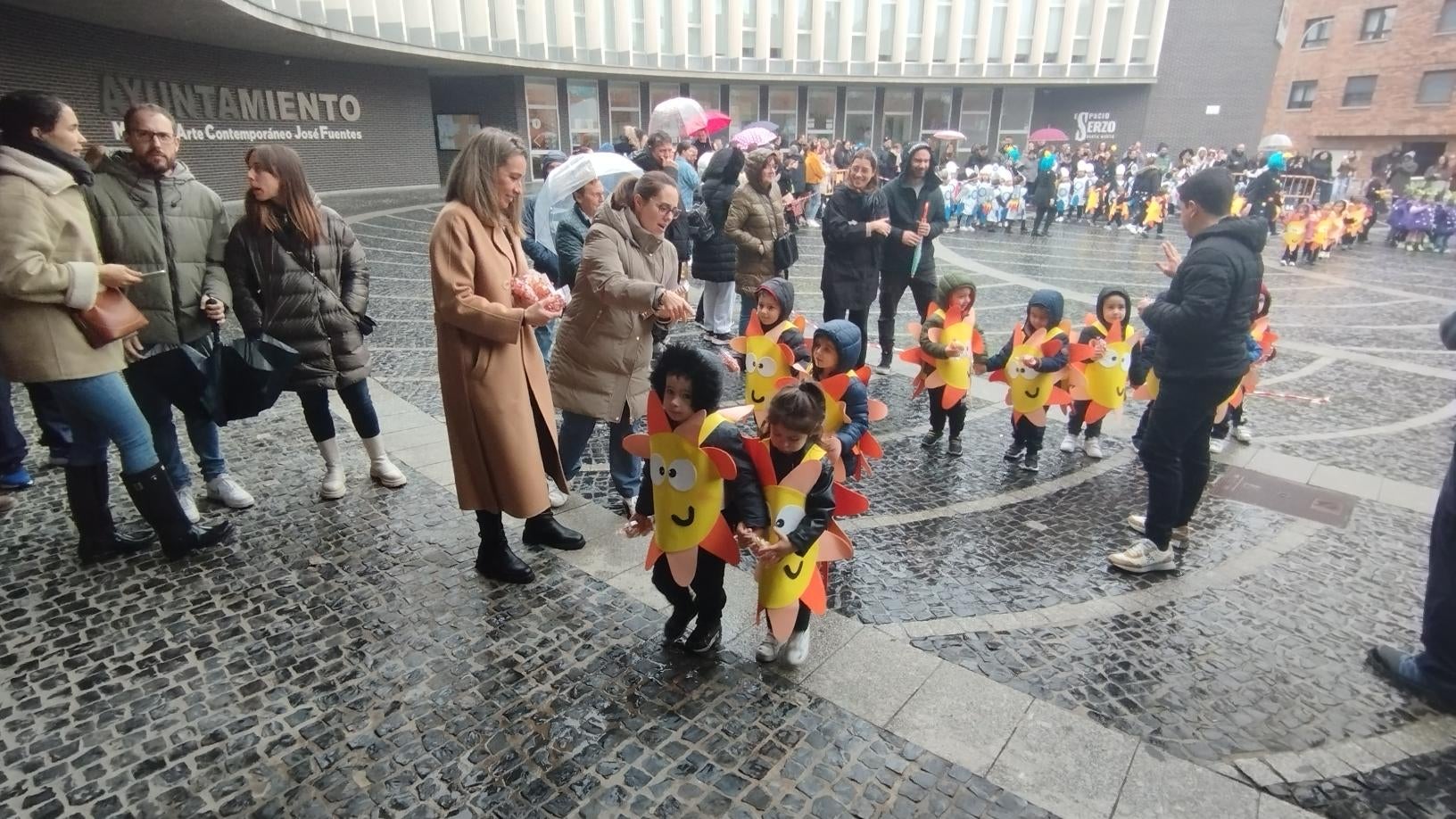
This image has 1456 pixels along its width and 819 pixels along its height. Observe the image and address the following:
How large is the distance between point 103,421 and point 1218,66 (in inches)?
1615

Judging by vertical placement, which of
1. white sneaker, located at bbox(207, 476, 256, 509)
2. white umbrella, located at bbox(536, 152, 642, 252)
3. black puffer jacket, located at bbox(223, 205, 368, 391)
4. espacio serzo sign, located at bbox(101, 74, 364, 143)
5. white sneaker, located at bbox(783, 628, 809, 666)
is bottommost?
white sneaker, located at bbox(783, 628, 809, 666)

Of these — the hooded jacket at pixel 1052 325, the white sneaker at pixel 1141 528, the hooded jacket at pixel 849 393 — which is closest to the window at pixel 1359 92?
the hooded jacket at pixel 1052 325

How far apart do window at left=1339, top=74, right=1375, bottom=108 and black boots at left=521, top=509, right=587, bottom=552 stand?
125 ft

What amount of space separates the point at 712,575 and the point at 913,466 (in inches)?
103

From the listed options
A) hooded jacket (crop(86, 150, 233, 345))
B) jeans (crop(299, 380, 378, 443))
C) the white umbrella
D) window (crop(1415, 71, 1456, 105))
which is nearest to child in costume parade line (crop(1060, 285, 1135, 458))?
the white umbrella

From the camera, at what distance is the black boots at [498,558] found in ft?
11.9

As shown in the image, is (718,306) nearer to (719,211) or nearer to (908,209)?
(719,211)

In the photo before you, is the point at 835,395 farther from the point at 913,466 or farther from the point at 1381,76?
the point at 1381,76

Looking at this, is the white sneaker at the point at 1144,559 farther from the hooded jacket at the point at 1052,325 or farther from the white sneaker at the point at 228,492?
the white sneaker at the point at 228,492

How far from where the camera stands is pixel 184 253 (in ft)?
12.2

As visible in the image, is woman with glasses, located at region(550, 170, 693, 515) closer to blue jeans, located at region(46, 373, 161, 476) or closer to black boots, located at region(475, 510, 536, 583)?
black boots, located at region(475, 510, 536, 583)

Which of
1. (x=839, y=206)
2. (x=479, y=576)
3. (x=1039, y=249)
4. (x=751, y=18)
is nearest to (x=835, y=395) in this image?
(x=479, y=576)

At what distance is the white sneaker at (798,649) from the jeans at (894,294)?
14.0ft

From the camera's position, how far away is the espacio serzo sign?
1419 centimetres
